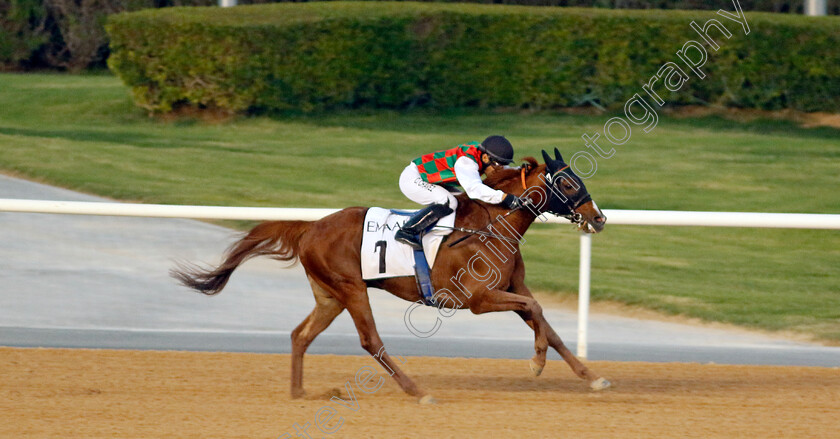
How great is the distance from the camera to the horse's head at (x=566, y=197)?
17.9ft

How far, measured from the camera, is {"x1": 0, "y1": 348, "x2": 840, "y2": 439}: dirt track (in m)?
5.00

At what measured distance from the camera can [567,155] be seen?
41.0 ft

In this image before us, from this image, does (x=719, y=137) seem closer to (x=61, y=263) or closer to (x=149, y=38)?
(x=149, y=38)

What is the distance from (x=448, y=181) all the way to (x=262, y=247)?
1.14m

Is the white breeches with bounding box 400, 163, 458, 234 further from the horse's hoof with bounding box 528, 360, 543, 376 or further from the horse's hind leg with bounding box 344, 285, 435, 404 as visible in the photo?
the horse's hoof with bounding box 528, 360, 543, 376

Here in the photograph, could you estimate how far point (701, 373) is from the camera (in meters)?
6.29

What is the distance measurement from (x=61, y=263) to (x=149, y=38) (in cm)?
597

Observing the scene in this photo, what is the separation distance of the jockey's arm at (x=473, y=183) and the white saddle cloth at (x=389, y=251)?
262 millimetres

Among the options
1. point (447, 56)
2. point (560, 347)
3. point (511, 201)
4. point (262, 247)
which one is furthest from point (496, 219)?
point (447, 56)

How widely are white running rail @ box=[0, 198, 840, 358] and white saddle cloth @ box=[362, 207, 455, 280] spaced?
76 centimetres

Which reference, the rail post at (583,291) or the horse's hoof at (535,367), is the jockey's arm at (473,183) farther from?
the rail post at (583,291)

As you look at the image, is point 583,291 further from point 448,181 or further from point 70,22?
point 70,22

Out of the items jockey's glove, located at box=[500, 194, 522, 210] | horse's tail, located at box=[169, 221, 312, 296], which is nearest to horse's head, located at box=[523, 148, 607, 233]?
jockey's glove, located at box=[500, 194, 522, 210]

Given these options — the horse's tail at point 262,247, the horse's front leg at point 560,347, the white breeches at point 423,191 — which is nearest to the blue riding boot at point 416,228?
the white breeches at point 423,191
